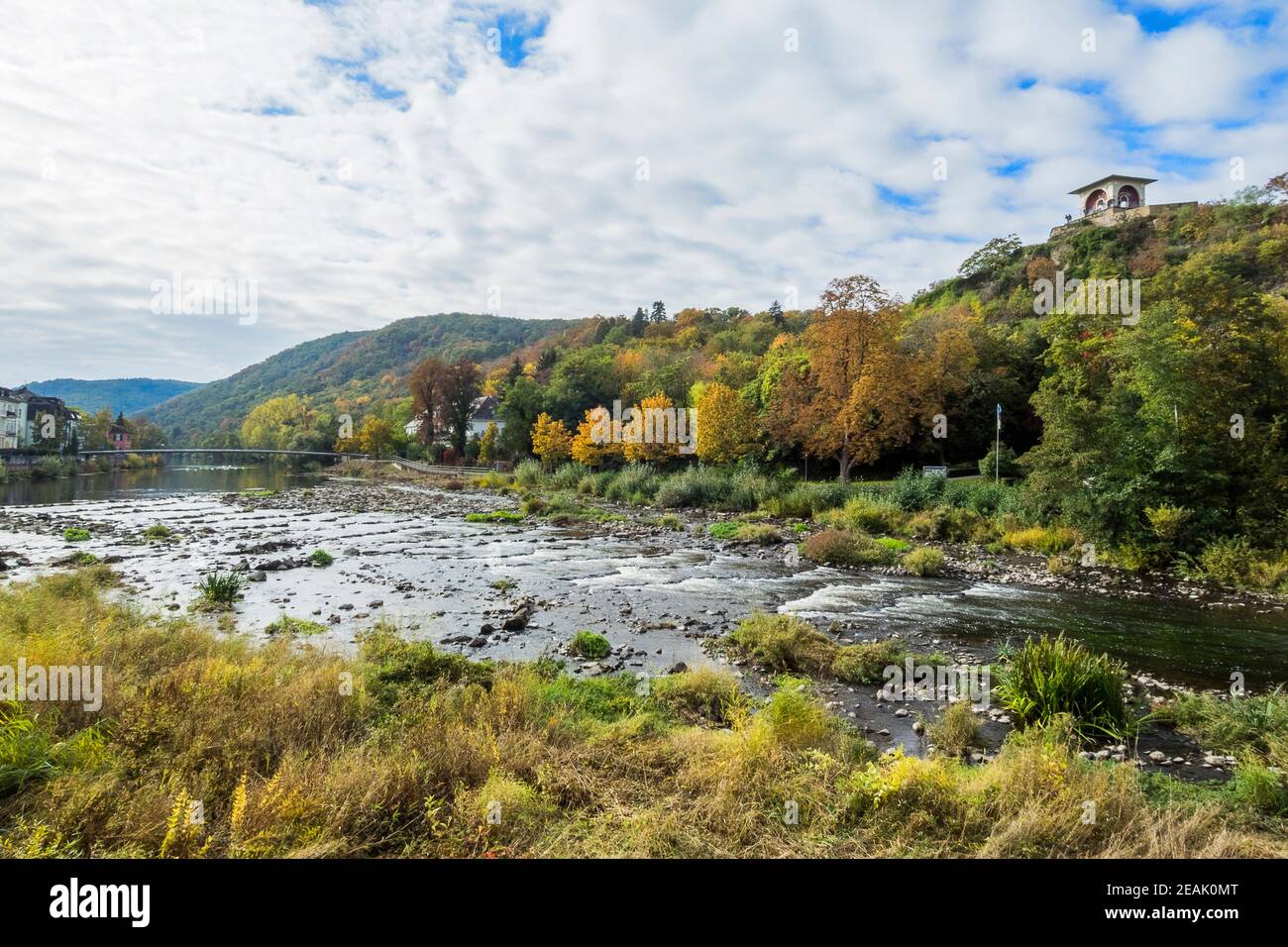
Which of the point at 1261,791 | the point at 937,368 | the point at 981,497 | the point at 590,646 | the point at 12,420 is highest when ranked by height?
the point at 937,368

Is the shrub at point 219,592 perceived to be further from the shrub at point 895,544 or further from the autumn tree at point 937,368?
the autumn tree at point 937,368

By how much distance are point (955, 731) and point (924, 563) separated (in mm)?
12311

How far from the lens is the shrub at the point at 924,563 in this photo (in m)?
18.8

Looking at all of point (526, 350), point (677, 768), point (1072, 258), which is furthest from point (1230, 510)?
point (526, 350)

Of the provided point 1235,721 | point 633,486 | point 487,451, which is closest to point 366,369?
point 487,451

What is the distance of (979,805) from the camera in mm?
5102

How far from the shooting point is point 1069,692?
8086 millimetres

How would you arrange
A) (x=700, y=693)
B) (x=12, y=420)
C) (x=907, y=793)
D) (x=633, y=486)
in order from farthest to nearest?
1. (x=12, y=420)
2. (x=633, y=486)
3. (x=700, y=693)
4. (x=907, y=793)

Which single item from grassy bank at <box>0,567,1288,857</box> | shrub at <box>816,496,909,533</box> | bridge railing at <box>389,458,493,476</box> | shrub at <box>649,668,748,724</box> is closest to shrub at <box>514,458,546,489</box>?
bridge railing at <box>389,458,493,476</box>

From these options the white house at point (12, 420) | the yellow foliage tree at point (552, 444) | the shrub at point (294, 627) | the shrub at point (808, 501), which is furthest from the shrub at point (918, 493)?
the white house at point (12, 420)

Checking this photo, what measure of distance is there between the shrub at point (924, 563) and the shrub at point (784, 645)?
8541mm

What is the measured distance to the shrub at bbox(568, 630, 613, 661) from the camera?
36.8ft

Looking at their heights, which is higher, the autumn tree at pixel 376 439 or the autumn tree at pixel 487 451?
the autumn tree at pixel 376 439

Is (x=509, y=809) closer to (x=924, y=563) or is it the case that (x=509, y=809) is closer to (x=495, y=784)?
(x=495, y=784)
